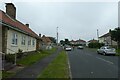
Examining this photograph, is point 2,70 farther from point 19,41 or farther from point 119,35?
point 119,35

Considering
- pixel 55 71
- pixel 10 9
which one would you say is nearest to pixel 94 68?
pixel 55 71

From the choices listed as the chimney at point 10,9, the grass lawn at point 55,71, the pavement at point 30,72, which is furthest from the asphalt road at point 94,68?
the chimney at point 10,9

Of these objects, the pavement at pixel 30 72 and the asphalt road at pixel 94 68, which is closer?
the pavement at pixel 30 72

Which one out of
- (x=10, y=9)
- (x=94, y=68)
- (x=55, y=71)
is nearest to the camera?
(x=55, y=71)

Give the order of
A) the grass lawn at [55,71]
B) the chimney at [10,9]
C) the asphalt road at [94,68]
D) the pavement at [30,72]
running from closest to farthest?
the pavement at [30,72], the grass lawn at [55,71], the asphalt road at [94,68], the chimney at [10,9]

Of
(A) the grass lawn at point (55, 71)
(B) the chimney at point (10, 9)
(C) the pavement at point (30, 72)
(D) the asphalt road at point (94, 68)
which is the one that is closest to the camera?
(C) the pavement at point (30, 72)

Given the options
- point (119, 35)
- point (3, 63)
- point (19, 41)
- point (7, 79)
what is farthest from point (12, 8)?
point (119, 35)

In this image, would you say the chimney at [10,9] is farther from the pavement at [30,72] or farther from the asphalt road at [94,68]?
the pavement at [30,72]

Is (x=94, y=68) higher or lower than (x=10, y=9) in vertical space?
lower

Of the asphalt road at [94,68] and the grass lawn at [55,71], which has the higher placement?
the grass lawn at [55,71]

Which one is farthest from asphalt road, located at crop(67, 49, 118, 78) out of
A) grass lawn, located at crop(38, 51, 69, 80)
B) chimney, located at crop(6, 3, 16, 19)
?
chimney, located at crop(6, 3, 16, 19)

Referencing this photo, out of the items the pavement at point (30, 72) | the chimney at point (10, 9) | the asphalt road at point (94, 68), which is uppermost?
the chimney at point (10, 9)

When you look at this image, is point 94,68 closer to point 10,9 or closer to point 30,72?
point 30,72

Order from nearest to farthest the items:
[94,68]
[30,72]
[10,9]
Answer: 1. [30,72]
2. [94,68]
3. [10,9]
